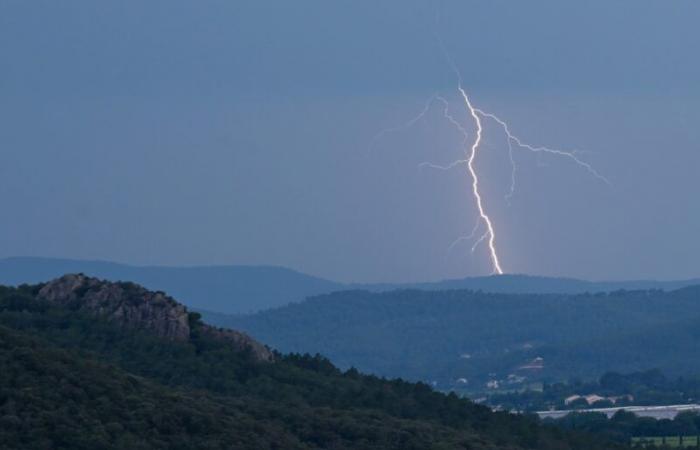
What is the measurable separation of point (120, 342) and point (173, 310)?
3.68 metres

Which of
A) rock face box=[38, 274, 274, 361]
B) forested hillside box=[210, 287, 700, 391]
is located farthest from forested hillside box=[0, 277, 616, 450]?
forested hillside box=[210, 287, 700, 391]

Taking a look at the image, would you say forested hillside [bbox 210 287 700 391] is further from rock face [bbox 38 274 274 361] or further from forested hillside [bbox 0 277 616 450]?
forested hillside [bbox 0 277 616 450]

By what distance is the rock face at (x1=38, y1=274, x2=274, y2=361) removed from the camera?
182 ft

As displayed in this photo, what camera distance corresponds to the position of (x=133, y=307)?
56.2 meters

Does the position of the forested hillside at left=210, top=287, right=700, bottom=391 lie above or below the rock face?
above

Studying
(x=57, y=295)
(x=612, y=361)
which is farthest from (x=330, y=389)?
(x=612, y=361)

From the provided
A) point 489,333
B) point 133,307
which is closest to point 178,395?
point 133,307

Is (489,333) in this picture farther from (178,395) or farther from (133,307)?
(178,395)

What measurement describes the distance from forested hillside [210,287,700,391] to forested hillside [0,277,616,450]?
73.5 meters

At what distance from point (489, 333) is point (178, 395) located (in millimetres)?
122025

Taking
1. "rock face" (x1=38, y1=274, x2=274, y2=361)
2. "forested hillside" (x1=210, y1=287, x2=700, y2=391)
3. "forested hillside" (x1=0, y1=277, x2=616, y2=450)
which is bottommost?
"forested hillside" (x1=0, y1=277, x2=616, y2=450)

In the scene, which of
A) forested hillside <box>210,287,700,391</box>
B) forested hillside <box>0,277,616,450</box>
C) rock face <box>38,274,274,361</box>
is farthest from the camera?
forested hillside <box>210,287,700,391</box>

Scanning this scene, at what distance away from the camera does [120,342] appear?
53.1 meters

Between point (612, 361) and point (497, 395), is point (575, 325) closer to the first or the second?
point (612, 361)
